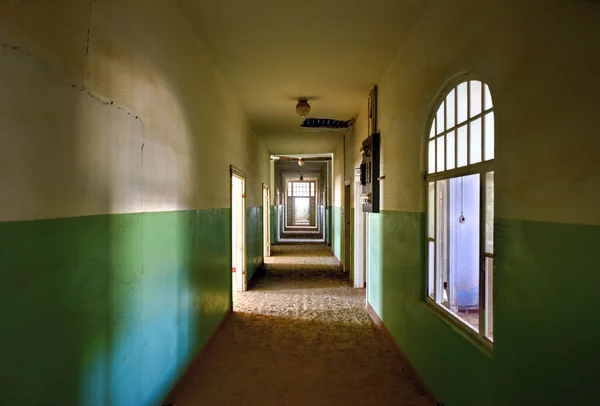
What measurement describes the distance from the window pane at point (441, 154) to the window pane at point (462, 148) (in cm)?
21

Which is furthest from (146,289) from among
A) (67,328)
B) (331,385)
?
(331,385)

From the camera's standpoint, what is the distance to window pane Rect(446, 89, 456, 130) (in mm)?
2340

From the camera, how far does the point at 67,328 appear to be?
139cm

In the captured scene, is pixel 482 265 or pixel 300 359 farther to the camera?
pixel 300 359

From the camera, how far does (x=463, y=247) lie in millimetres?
2703

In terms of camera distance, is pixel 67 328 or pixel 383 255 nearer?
pixel 67 328

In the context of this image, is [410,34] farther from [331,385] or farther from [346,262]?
[346,262]

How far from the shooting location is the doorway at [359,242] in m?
6.16

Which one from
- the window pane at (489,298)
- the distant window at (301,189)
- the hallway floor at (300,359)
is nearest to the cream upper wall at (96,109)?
the hallway floor at (300,359)

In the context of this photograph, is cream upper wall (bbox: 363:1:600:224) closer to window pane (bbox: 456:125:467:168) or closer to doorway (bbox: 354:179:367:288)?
window pane (bbox: 456:125:467:168)

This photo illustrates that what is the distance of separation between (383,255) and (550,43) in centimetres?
305

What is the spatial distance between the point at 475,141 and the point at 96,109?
6.43 feet

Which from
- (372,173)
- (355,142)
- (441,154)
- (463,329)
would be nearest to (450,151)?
(441,154)

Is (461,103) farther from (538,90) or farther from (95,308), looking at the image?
(95,308)
